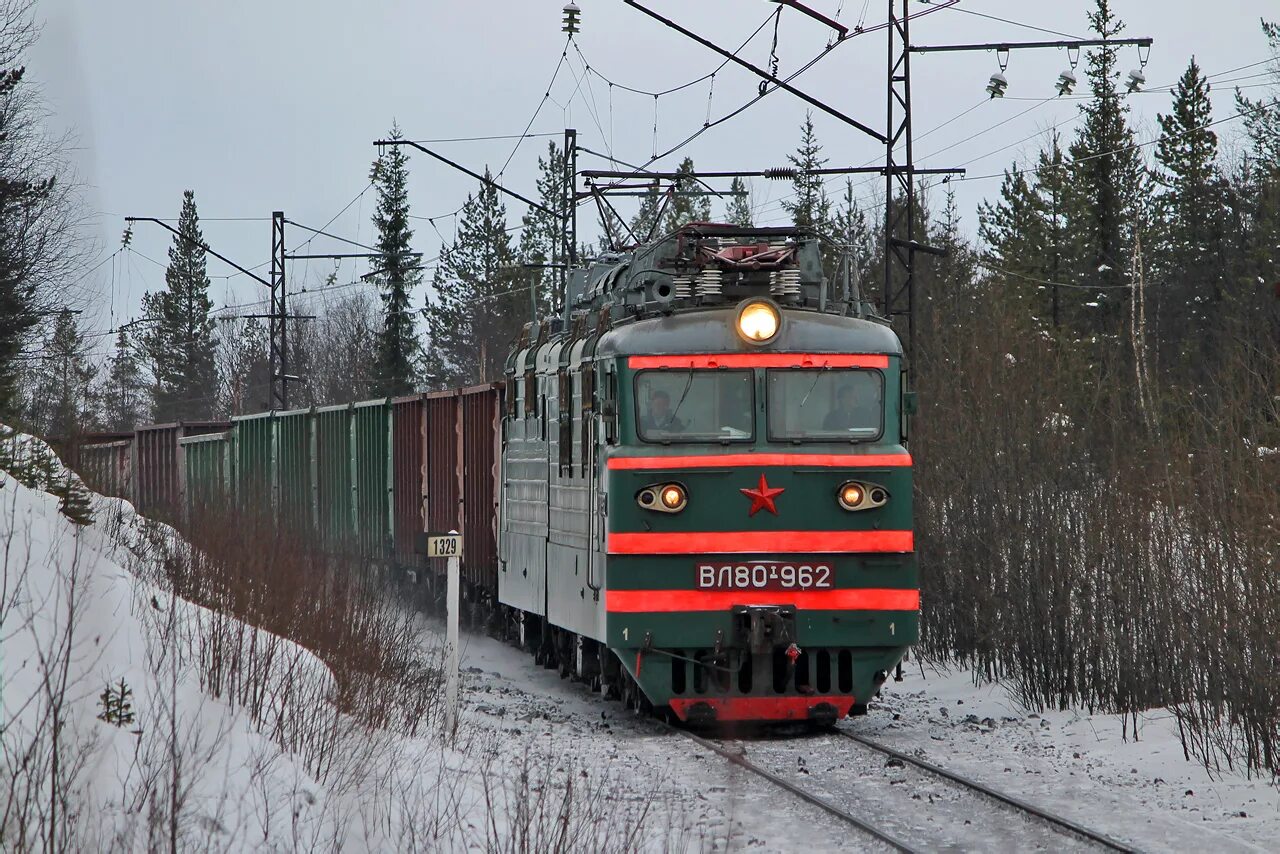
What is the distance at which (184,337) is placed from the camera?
71.8 meters

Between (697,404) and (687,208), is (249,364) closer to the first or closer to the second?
(687,208)

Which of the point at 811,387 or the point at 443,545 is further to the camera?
the point at 811,387

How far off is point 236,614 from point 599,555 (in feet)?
9.28

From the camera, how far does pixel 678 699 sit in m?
12.0

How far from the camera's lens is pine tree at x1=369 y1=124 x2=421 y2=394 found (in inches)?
2467

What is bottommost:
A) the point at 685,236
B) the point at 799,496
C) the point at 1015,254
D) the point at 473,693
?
the point at 473,693

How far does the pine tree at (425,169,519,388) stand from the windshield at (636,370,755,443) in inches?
2070

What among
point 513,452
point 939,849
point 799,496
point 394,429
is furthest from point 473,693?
point 394,429

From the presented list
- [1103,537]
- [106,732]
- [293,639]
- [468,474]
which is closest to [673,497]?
[293,639]

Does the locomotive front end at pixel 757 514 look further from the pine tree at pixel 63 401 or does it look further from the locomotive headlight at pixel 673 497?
the pine tree at pixel 63 401

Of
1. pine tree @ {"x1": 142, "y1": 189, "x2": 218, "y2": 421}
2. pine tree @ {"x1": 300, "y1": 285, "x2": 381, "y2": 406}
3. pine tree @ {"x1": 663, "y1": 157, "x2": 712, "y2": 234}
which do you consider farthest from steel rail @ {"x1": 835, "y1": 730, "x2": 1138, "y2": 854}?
pine tree @ {"x1": 142, "y1": 189, "x2": 218, "y2": 421}

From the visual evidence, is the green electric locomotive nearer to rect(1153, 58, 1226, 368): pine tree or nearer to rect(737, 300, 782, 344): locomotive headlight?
rect(737, 300, 782, 344): locomotive headlight

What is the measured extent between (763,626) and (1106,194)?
1722 inches

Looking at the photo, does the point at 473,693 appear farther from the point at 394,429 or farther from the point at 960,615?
the point at 394,429
